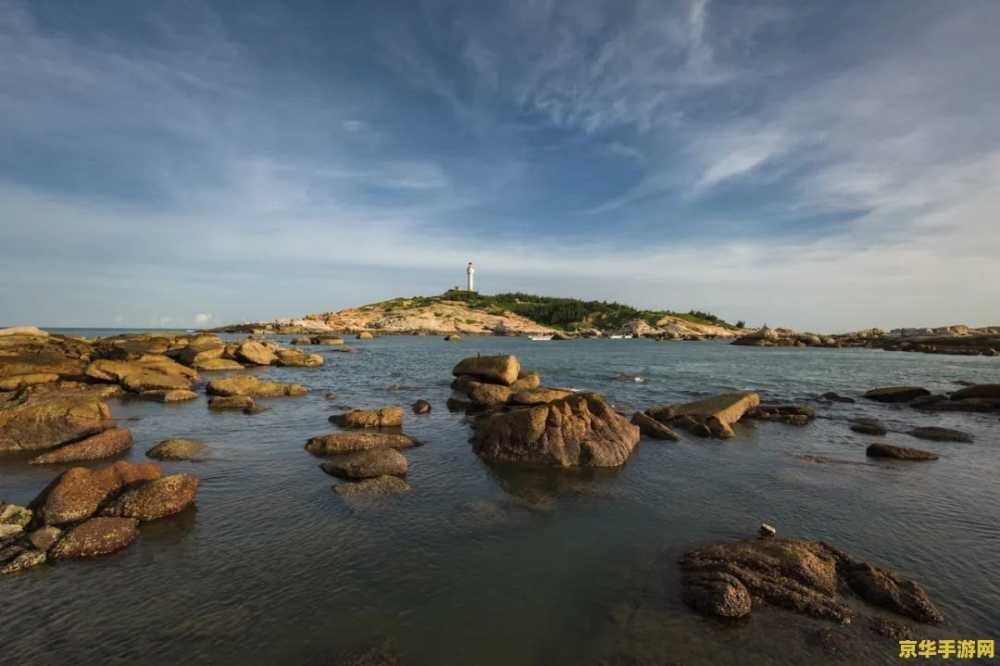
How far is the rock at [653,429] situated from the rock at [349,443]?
404 inches

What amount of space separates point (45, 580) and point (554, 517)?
987 cm

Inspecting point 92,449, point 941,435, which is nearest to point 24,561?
point 92,449

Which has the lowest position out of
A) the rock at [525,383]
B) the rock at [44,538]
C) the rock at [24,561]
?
the rock at [24,561]

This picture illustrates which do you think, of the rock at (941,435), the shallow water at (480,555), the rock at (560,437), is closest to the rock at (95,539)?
the shallow water at (480,555)

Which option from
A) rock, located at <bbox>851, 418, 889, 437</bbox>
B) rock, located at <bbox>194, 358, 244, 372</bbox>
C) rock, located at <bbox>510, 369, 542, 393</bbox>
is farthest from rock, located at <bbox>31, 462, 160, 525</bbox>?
rock, located at <bbox>194, 358, 244, 372</bbox>

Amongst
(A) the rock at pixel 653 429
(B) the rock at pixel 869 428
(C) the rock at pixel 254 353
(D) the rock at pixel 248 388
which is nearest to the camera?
(A) the rock at pixel 653 429

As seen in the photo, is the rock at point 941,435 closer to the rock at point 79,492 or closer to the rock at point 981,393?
the rock at point 981,393

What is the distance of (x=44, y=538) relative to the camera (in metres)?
8.43

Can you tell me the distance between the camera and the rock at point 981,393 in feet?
88.8

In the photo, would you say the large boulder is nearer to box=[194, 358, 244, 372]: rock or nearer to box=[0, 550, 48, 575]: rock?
box=[0, 550, 48, 575]: rock

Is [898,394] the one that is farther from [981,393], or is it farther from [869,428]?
[869,428]

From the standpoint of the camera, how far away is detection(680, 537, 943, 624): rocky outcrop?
713cm

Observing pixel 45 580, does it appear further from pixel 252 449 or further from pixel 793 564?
pixel 793 564

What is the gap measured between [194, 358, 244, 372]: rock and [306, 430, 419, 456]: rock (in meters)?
29.9
